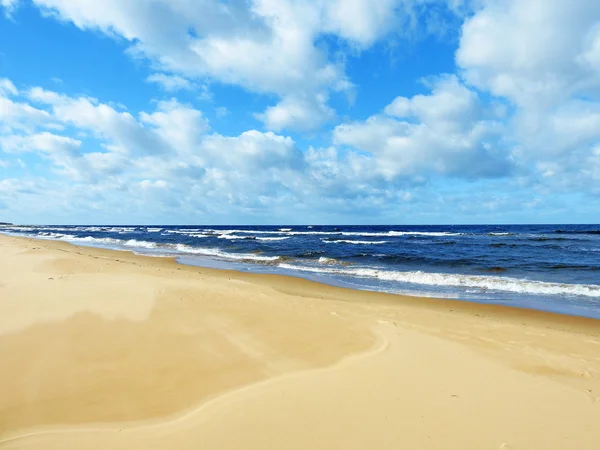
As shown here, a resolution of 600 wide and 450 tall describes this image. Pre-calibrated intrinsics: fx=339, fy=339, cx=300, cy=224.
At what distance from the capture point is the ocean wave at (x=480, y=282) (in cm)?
1208

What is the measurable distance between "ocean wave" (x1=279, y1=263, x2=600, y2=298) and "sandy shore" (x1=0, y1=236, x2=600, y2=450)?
507 centimetres

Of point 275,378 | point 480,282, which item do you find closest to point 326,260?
point 480,282

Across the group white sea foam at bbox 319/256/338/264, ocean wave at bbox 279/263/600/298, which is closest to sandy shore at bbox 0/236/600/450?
ocean wave at bbox 279/263/600/298

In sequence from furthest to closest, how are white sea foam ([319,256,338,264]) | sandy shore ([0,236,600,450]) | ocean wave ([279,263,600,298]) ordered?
white sea foam ([319,256,338,264]) → ocean wave ([279,263,600,298]) → sandy shore ([0,236,600,450])

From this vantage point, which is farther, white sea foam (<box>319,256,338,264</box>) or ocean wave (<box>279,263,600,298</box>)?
white sea foam (<box>319,256,338,264</box>)

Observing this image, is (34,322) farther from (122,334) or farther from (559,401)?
(559,401)

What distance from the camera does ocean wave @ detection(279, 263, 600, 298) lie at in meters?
12.1

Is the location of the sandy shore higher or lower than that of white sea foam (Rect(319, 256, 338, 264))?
lower

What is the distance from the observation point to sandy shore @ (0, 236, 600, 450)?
308 centimetres

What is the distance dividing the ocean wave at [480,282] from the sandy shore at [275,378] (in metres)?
5.07

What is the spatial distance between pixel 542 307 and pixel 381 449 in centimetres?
955

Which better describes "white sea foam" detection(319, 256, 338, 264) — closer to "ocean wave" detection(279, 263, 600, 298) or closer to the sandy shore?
"ocean wave" detection(279, 263, 600, 298)

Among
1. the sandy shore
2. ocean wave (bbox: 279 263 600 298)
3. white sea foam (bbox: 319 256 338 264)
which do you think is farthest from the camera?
white sea foam (bbox: 319 256 338 264)

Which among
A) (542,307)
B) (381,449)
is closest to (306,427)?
(381,449)
